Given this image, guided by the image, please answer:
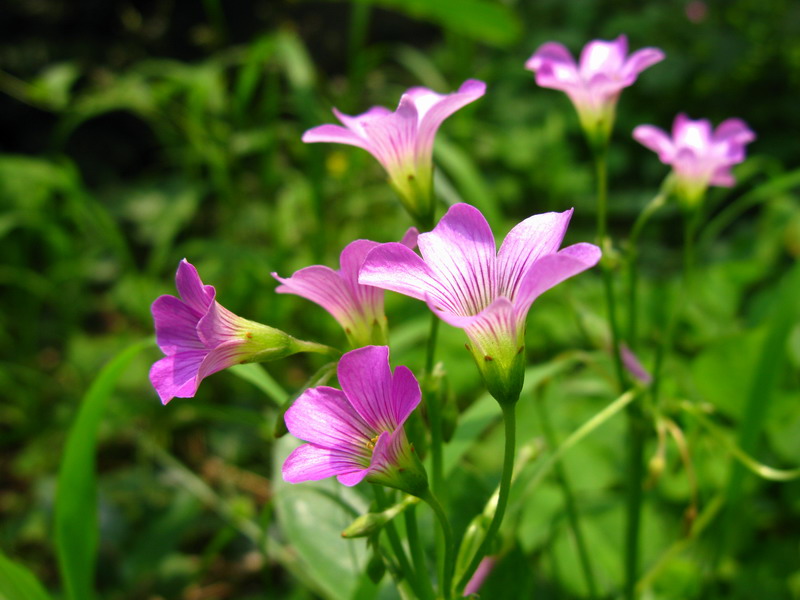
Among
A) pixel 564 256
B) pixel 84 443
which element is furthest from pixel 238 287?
pixel 564 256

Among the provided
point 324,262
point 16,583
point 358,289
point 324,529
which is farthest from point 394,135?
point 324,262

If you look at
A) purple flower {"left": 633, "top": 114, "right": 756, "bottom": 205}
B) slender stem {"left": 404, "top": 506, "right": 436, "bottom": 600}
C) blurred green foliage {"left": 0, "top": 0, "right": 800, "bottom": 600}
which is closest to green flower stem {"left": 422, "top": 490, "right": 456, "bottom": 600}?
slender stem {"left": 404, "top": 506, "right": 436, "bottom": 600}

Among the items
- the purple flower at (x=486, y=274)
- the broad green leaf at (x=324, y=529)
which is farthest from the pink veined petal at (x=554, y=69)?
the broad green leaf at (x=324, y=529)

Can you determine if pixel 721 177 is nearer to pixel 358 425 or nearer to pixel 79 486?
pixel 358 425

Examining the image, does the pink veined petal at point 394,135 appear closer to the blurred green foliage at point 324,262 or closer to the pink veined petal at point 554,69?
the pink veined petal at point 554,69

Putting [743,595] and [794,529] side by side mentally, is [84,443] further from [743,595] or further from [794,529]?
[794,529]

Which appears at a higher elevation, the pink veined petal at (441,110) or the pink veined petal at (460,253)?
the pink veined petal at (441,110)

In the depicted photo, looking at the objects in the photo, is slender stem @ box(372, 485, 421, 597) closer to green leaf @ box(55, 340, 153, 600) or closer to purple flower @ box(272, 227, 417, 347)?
purple flower @ box(272, 227, 417, 347)
